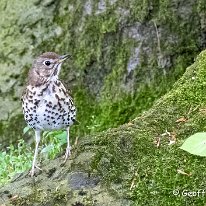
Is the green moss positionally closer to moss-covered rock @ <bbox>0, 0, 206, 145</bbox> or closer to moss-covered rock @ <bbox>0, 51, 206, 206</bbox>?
moss-covered rock @ <bbox>0, 51, 206, 206</bbox>

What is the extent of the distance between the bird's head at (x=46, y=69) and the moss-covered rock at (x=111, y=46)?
2630 millimetres

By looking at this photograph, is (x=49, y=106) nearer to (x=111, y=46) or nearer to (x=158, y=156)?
(x=158, y=156)

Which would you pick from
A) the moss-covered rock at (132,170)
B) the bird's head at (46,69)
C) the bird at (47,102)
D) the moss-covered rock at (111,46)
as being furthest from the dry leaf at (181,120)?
the moss-covered rock at (111,46)

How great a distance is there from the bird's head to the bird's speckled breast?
76mm

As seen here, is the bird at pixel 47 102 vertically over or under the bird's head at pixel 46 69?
under

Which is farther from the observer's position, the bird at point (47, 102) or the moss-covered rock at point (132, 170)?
the bird at point (47, 102)

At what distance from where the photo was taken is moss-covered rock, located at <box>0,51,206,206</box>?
480 centimetres

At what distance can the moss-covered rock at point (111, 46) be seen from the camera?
876cm

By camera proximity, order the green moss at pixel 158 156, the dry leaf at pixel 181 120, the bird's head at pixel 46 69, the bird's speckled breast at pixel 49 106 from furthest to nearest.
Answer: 1. the bird's head at pixel 46 69
2. the bird's speckled breast at pixel 49 106
3. the dry leaf at pixel 181 120
4. the green moss at pixel 158 156

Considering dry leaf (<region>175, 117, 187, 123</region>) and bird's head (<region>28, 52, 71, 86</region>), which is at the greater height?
bird's head (<region>28, 52, 71, 86</region>)

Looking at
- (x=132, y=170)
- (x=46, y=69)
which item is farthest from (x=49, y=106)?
(x=132, y=170)

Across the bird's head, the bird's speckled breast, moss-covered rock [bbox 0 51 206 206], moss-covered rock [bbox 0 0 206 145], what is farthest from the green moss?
moss-covered rock [bbox 0 0 206 145]

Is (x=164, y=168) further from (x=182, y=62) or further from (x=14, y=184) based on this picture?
(x=182, y=62)

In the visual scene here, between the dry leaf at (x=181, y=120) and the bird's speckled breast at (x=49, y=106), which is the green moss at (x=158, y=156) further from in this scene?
the bird's speckled breast at (x=49, y=106)
